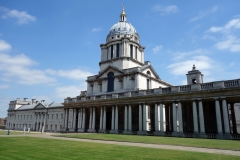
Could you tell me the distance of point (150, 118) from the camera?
146 feet

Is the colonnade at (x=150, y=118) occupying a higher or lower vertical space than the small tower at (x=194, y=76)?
lower

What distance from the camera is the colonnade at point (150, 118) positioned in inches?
1212

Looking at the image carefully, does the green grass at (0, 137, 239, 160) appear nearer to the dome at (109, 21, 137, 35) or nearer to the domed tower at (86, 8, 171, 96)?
the domed tower at (86, 8, 171, 96)

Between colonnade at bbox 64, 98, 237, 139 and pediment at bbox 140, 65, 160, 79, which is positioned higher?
pediment at bbox 140, 65, 160, 79

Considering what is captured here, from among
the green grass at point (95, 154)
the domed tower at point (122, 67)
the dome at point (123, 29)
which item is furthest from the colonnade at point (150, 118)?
the dome at point (123, 29)

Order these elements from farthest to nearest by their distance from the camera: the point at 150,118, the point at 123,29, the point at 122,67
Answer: the point at 123,29, the point at 122,67, the point at 150,118

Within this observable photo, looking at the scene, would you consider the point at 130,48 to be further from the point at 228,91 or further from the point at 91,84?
the point at 228,91

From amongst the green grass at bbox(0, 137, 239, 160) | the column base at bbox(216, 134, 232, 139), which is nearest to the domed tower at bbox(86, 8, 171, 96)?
the column base at bbox(216, 134, 232, 139)

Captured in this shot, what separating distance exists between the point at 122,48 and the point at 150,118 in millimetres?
22381

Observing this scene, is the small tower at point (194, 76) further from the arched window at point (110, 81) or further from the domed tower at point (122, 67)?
the arched window at point (110, 81)

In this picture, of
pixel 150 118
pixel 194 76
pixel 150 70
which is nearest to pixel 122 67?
pixel 150 70

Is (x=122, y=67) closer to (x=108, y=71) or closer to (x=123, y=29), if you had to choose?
(x=108, y=71)

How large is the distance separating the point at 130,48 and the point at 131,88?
15.5 metres

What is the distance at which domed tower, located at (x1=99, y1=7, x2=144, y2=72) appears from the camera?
5506 cm
